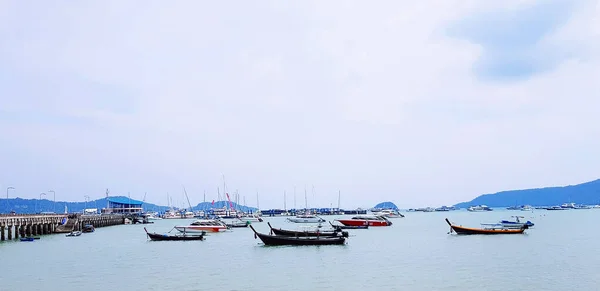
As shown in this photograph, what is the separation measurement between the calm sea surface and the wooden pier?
24.5ft

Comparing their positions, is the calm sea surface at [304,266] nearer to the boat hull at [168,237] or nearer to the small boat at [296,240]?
the small boat at [296,240]

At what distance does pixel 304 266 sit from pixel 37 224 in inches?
2009

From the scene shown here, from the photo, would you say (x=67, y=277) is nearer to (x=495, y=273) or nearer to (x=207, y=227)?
Answer: (x=495, y=273)

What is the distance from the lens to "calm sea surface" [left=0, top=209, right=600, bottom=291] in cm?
3209

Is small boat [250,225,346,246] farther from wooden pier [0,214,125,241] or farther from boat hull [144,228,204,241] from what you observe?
wooden pier [0,214,125,241]

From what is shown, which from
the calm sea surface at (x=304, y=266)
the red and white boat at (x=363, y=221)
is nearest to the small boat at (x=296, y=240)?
the calm sea surface at (x=304, y=266)

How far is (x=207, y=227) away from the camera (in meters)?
84.9

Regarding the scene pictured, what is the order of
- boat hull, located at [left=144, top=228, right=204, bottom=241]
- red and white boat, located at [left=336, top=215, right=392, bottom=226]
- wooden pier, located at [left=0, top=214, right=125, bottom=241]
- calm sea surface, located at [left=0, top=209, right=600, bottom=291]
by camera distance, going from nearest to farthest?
calm sea surface, located at [left=0, top=209, right=600, bottom=291] < boat hull, located at [left=144, top=228, right=204, bottom=241] < wooden pier, located at [left=0, top=214, right=125, bottom=241] < red and white boat, located at [left=336, top=215, right=392, bottom=226]

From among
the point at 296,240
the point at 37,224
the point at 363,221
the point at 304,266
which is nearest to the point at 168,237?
the point at 296,240

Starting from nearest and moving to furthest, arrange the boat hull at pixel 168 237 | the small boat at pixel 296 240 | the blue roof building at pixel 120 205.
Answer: the small boat at pixel 296 240 < the boat hull at pixel 168 237 < the blue roof building at pixel 120 205

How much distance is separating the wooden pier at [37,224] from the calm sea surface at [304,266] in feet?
24.5

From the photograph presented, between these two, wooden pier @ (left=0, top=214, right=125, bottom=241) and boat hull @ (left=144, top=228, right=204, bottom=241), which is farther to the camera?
wooden pier @ (left=0, top=214, right=125, bottom=241)

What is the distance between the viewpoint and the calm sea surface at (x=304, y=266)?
105 feet

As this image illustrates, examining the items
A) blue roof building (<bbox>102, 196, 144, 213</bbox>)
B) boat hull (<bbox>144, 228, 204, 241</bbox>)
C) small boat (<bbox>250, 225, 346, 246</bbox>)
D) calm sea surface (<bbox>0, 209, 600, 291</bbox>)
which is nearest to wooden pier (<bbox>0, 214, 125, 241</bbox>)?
calm sea surface (<bbox>0, 209, 600, 291</bbox>)
